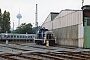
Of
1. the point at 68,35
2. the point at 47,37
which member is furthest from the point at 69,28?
the point at 47,37

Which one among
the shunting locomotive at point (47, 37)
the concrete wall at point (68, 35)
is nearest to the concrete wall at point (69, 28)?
the concrete wall at point (68, 35)

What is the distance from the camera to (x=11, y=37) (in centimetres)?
5756

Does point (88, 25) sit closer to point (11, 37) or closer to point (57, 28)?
point (57, 28)

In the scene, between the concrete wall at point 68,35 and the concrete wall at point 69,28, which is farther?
the concrete wall at point 68,35

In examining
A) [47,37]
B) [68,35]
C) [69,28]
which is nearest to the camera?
[69,28]

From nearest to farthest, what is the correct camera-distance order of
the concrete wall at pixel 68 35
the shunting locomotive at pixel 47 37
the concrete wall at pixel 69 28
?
the concrete wall at pixel 69 28 < the concrete wall at pixel 68 35 < the shunting locomotive at pixel 47 37

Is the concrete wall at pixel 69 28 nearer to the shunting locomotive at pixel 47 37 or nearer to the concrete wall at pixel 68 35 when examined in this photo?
the concrete wall at pixel 68 35

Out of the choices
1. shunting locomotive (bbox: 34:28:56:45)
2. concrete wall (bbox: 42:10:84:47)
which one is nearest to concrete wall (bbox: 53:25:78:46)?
concrete wall (bbox: 42:10:84:47)

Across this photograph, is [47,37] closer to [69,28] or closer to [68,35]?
[68,35]

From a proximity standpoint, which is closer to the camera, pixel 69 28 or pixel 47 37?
pixel 69 28

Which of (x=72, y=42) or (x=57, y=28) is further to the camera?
(x=57, y=28)

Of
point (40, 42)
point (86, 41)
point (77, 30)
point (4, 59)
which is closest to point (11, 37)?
point (40, 42)

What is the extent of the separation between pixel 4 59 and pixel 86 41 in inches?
591

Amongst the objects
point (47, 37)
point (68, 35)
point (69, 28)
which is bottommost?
point (47, 37)
